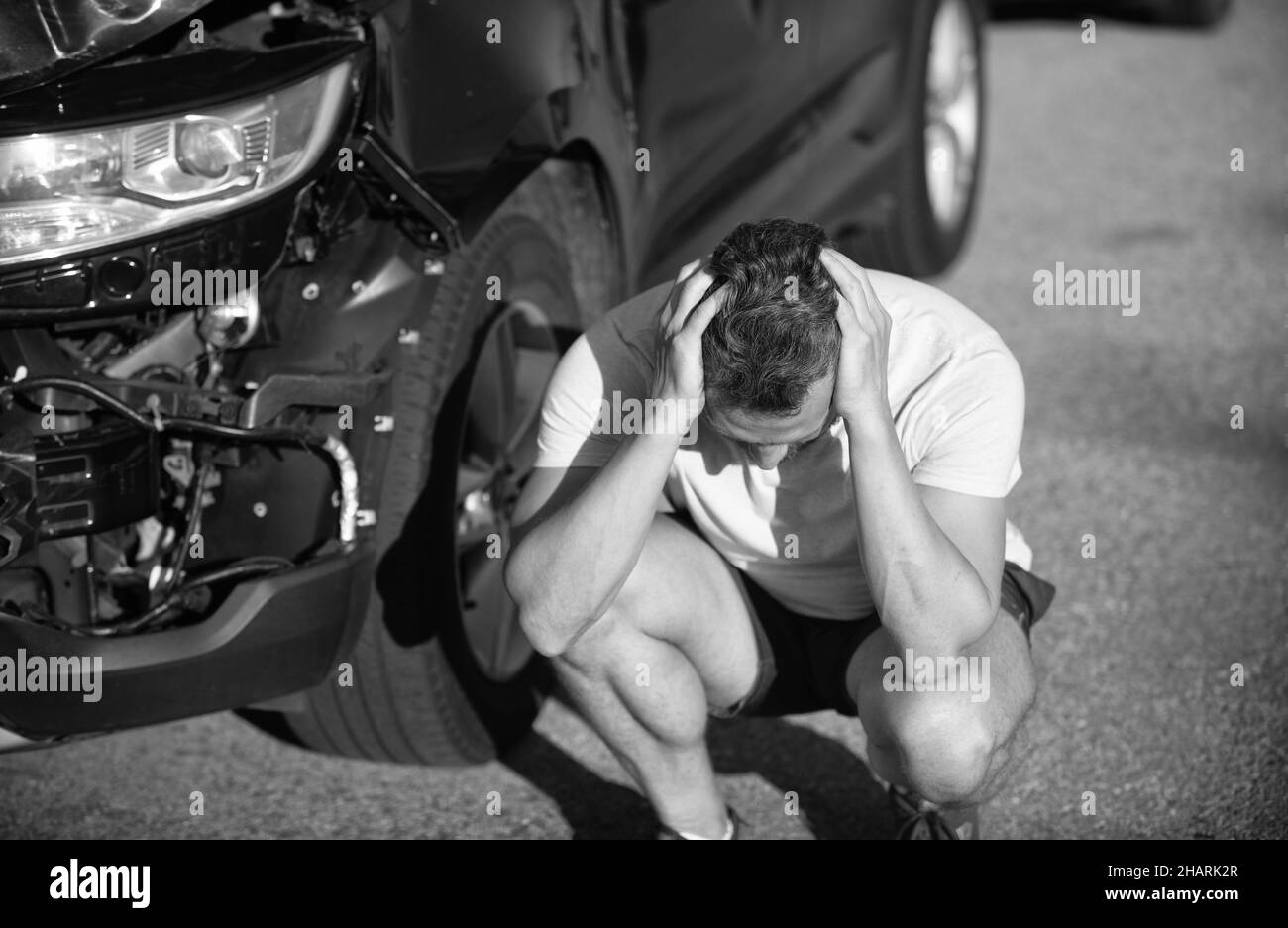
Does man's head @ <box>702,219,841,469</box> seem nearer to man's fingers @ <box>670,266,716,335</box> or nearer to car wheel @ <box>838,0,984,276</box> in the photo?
man's fingers @ <box>670,266,716,335</box>

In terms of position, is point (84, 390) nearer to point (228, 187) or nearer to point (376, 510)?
point (228, 187)

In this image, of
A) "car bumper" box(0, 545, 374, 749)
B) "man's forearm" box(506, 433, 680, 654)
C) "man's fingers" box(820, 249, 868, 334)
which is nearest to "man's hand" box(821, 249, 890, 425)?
"man's fingers" box(820, 249, 868, 334)

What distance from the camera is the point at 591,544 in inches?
90.1

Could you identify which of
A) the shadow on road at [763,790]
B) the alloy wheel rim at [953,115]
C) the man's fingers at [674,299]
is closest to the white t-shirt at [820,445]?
the man's fingers at [674,299]

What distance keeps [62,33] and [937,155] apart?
3440mm

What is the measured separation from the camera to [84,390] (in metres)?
2.21

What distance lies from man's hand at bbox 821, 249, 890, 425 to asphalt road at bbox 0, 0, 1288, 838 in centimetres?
95

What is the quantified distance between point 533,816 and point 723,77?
1.72 metres

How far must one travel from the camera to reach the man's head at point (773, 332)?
211 cm

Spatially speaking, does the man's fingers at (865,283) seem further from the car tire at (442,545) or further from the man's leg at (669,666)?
the car tire at (442,545)
